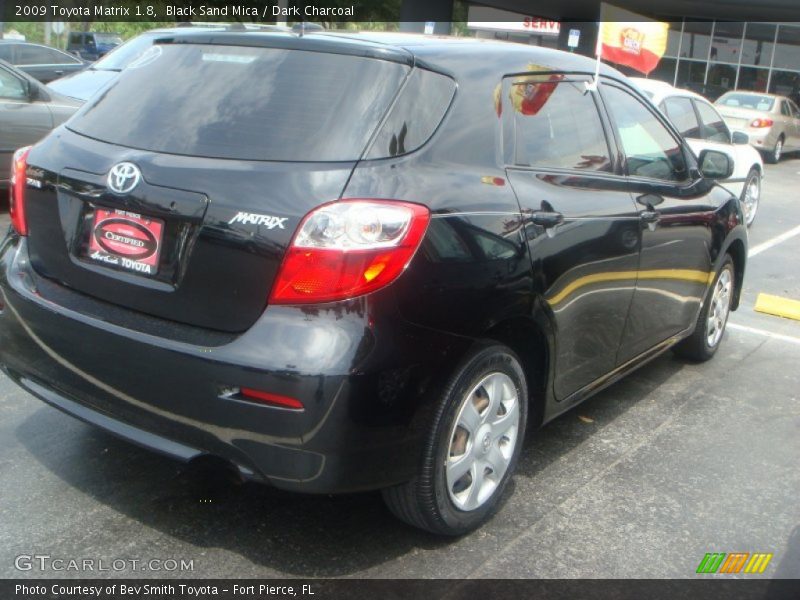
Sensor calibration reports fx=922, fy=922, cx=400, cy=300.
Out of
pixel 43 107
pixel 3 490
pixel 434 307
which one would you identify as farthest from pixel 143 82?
pixel 43 107

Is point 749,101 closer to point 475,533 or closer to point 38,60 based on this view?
point 38,60

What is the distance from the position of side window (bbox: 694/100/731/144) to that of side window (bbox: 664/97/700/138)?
0.18 metres

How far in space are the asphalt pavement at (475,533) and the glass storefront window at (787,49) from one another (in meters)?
30.7

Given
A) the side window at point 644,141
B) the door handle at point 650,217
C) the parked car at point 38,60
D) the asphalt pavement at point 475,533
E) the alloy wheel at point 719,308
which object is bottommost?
the asphalt pavement at point 475,533

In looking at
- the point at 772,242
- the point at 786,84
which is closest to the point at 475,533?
the point at 772,242

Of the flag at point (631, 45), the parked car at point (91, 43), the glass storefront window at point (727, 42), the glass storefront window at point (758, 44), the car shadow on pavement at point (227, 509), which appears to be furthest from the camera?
the parked car at point (91, 43)

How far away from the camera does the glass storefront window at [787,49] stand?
31828 millimetres

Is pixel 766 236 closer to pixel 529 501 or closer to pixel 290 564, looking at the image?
pixel 529 501

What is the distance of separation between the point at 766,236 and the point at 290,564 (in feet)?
29.8

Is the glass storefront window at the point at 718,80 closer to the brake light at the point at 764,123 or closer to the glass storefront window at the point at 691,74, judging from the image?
the glass storefront window at the point at 691,74

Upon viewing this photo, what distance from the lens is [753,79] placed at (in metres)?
32.8

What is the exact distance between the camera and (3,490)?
352cm

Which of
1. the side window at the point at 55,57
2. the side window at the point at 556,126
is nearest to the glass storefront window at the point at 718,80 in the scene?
the side window at the point at 55,57

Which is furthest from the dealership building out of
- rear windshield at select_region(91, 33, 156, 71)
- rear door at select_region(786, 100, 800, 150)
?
rear windshield at select_region(91, 33, 156, 71)
